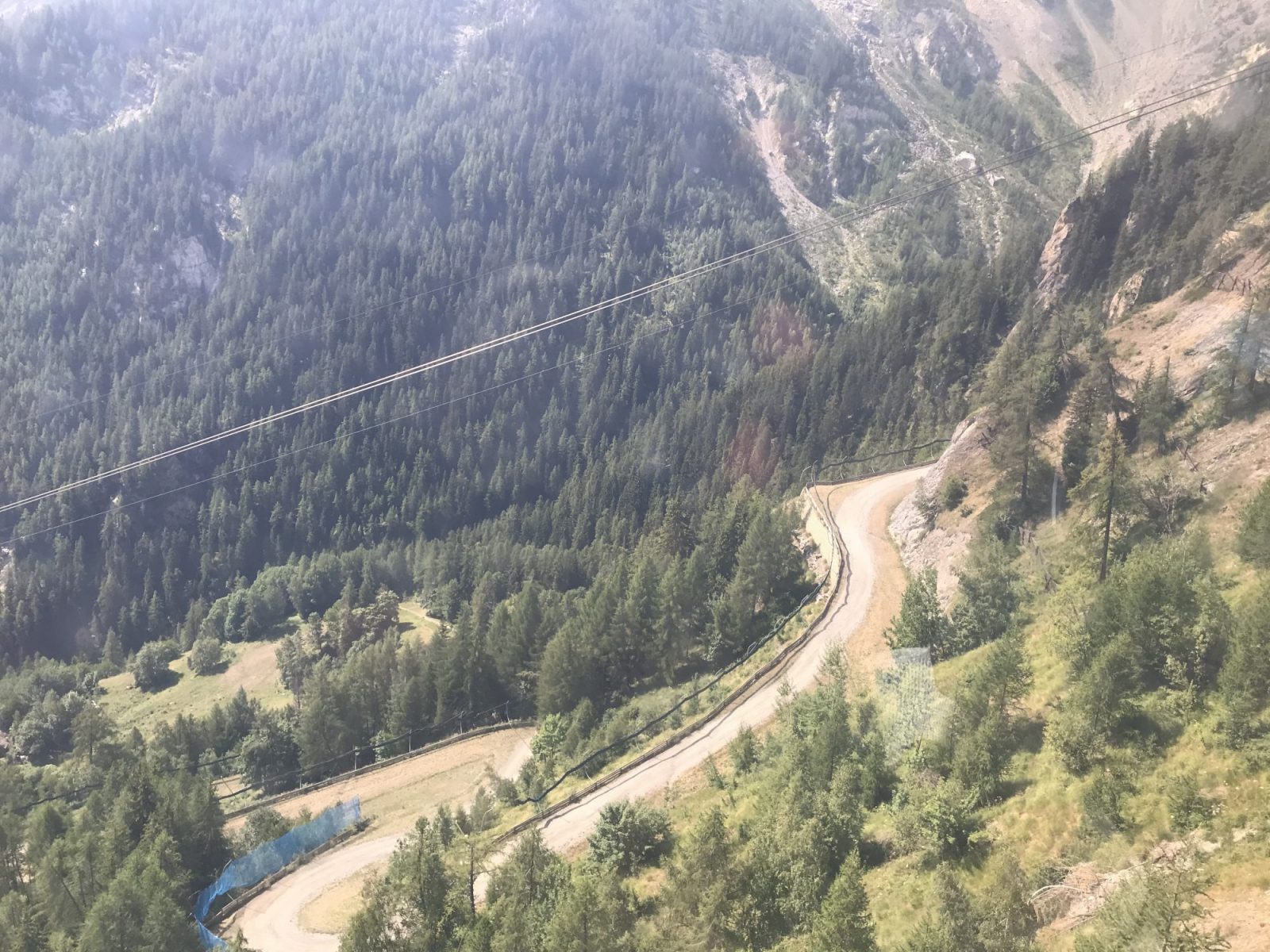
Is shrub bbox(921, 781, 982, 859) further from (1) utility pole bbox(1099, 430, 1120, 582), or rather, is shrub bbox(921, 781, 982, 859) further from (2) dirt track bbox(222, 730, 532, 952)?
(2) dirt track bbox(222, 730, 532, 952)

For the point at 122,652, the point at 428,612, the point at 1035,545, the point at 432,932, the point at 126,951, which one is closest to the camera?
the point at 432,932

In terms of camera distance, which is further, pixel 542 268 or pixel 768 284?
pixel 542 268

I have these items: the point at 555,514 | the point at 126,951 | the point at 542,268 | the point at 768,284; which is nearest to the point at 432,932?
the point at 126,951

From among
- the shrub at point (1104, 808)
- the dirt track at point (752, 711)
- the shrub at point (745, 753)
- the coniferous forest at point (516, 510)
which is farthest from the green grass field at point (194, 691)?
the shrub at point (1104, 808)

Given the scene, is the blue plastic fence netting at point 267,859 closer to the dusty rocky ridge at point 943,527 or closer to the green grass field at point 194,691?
the dusty rocky ridge at point 943,527

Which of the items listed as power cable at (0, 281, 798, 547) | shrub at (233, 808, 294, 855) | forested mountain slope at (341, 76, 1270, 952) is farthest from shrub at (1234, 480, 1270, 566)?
power cable at (0, 281, 798, 547)

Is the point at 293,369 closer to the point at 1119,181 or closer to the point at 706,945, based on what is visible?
the point at 1119,181

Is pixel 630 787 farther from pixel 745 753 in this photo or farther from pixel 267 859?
pixel 267 859

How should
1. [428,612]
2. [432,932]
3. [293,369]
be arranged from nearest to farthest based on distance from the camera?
[432,932] < [428,612] < [293,369]

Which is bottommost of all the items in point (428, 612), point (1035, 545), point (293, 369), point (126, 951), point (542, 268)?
point (428, 612)
